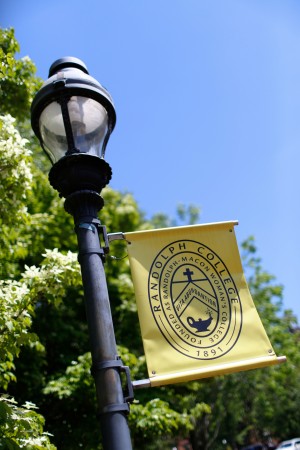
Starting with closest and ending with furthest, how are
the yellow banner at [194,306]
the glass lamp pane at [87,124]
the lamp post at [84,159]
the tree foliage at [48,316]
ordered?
the lamp post at [84,159], the yellow banner at [194,306], the glass lamp pane at [87,124], the tree foliage at [48,316]

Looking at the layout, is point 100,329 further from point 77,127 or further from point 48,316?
point 48,316

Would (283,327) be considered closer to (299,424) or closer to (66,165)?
(66,165)

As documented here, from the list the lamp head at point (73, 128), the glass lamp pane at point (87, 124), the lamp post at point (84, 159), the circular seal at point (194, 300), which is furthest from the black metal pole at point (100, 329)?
the circular seal at point (194, 300)

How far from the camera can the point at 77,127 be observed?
2.90 metres

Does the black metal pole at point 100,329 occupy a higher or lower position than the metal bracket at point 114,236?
lower

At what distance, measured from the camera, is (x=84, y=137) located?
2.92 meters

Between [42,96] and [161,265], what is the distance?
144cm

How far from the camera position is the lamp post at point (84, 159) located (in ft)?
8.15

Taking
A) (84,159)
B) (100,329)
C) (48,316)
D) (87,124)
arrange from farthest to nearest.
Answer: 1. (48,316)
2. (87,124)
3. (84,159)
4. (100,329)

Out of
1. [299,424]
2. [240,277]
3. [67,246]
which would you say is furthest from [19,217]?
[299,424]

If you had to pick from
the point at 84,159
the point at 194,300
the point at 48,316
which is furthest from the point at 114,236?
the point at 48,316

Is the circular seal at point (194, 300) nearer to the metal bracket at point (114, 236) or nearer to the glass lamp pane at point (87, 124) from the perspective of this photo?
the metal bracket at point (114, 236)

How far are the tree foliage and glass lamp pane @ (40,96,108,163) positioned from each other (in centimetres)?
79

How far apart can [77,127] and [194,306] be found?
4.84 ft
